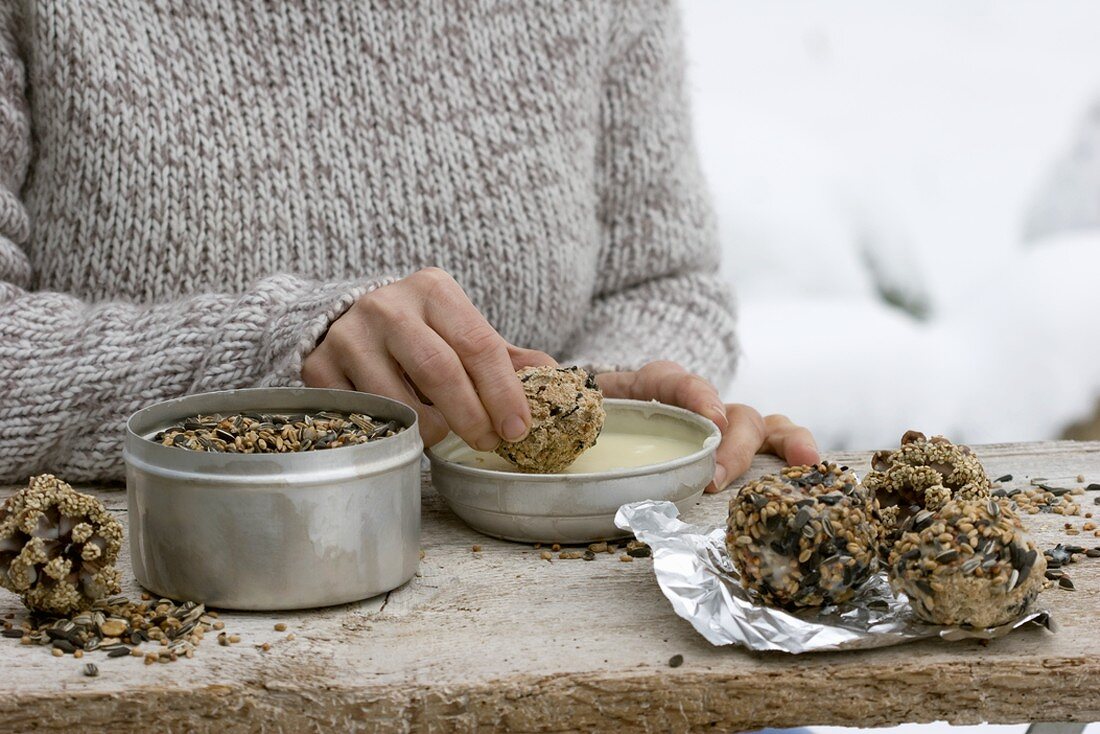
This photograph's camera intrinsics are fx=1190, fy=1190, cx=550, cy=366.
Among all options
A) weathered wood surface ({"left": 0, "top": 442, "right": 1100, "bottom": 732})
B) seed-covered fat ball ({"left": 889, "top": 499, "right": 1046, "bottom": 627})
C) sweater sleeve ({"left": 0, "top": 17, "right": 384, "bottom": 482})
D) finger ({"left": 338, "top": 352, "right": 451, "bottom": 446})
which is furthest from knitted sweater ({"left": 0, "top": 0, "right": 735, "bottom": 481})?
seed-covered fat ball ({"left": 889, "top": 499, "right": 1046, "bottom": 627})

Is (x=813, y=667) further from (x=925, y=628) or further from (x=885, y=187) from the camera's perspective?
(x=885, y=187)

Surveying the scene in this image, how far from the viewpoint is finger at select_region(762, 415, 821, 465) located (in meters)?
1.04

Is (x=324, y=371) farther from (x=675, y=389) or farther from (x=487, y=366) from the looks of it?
(x=675, y=389)

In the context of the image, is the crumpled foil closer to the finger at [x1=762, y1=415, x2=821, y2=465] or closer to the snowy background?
the finger at [x1=762, y1=415, x2=821, y2=465]

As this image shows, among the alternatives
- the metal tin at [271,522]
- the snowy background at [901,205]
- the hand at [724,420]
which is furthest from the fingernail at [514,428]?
the snowy background at [901,205]

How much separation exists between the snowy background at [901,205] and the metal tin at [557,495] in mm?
1126

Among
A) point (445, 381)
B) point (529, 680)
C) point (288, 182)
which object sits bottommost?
point (529, 680)

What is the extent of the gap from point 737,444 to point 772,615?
343mm

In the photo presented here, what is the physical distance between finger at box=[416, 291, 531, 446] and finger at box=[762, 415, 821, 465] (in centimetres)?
30

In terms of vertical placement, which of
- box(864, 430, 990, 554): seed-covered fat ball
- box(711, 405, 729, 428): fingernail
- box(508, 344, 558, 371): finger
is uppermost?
box(508, 344, 558, 371): finger

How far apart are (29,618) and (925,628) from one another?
1.76 ft

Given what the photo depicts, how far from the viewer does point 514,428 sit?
33.5 inches

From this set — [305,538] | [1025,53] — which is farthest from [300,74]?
[1025,53]

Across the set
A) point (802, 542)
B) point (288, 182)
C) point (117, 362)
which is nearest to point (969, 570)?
point (802, 542)
